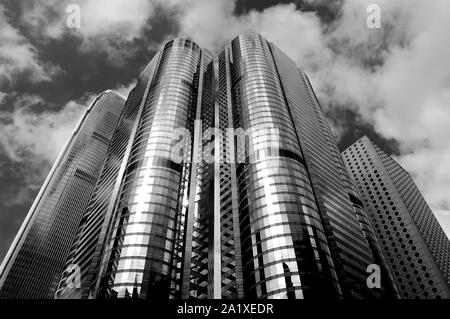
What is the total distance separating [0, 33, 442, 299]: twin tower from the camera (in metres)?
75.8

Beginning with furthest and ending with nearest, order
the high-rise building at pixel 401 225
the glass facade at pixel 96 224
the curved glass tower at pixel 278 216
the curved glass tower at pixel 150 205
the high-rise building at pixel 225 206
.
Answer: the high-rise building at pixel 401 225 < the glass facade at pixel 96 224 < the high-rise building at pixel 225 206 < the curved glass tower at pixel 150 205 < the curved glass tower at pixel 278 216

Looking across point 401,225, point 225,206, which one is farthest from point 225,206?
point 401,225

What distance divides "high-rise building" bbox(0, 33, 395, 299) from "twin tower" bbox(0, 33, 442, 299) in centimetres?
31

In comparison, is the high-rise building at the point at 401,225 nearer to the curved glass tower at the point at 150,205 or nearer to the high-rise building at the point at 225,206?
the high-rise building at the point at 225,206

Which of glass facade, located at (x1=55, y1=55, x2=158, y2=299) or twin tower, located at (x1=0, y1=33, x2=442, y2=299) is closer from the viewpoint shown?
twin tower, located at (x1=0, y1=33, x2=442, y2=299)

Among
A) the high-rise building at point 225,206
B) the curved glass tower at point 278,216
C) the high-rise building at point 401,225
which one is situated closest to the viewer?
the curved glass tower at point 278,216

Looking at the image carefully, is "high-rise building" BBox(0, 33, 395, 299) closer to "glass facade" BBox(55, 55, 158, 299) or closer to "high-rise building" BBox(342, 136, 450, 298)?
"glass facade" BBox(55, 55, 158, 299)

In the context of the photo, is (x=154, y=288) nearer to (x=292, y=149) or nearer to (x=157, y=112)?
(x=292, y=149)

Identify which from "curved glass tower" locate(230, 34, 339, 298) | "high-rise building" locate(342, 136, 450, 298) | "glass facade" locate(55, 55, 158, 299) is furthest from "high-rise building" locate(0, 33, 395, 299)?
"high-rise building" locate(342, 136, 450, 298)

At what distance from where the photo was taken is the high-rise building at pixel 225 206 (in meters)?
75.7

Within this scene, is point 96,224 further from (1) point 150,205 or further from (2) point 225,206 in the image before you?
(2) point 225,206

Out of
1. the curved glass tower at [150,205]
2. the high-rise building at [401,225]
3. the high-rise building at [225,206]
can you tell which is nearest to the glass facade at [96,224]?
the high-rise building at [225,206]

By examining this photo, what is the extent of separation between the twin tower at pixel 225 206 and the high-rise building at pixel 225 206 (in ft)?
1.03
